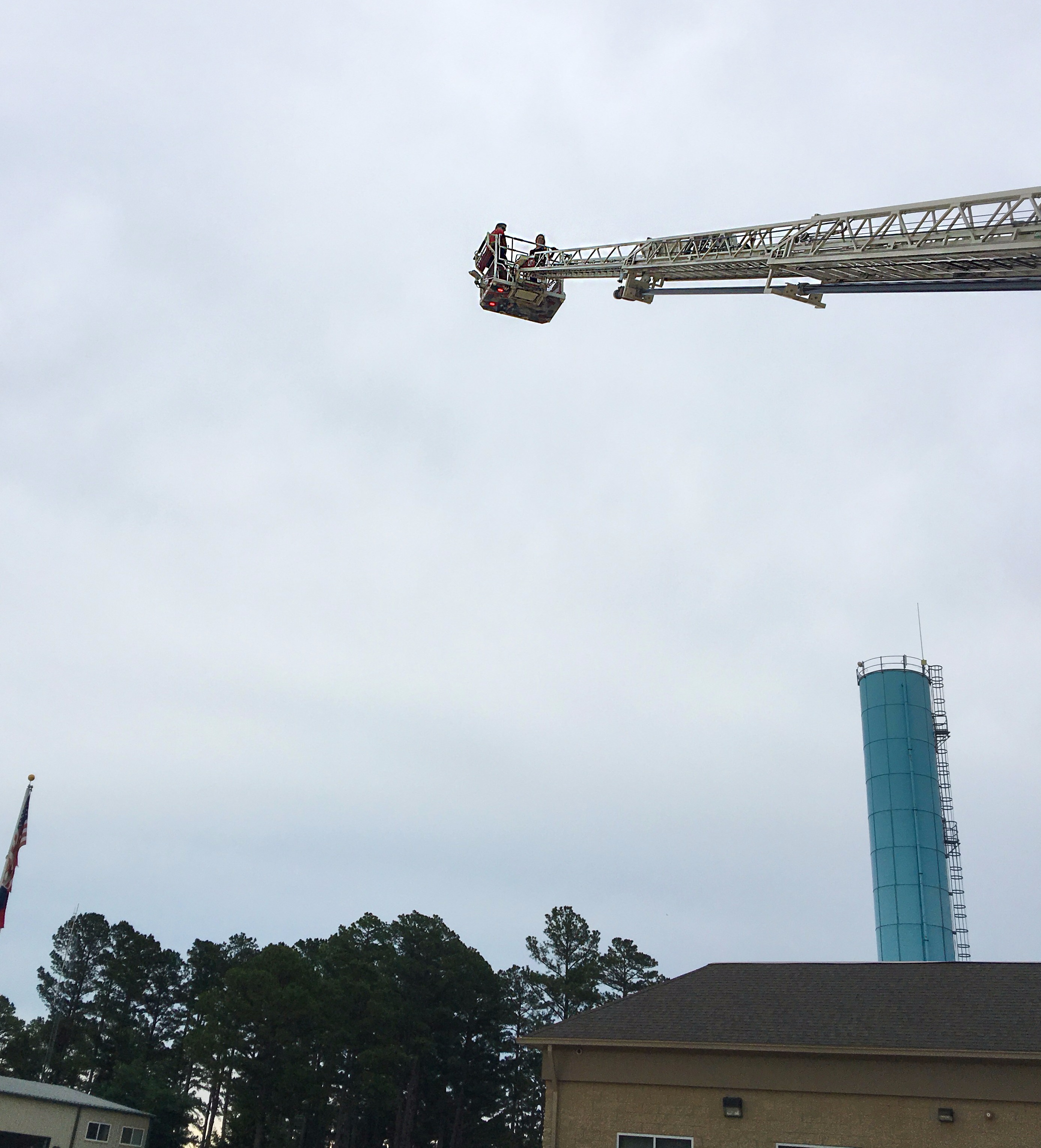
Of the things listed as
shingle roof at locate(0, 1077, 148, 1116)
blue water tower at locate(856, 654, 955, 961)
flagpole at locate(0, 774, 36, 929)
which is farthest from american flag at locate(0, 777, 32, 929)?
blue water tower at locate(856, 654, 955, 961)

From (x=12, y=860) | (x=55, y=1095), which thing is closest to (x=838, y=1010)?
(x=12, y=860)

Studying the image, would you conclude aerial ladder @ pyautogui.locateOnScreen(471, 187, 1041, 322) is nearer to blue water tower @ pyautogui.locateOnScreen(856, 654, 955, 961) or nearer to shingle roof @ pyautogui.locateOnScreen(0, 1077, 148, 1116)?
A: blue water tower @ pyautogui.locateOnScreen(856, 654, 955, 961)

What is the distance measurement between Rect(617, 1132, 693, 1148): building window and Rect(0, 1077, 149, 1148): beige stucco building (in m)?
31.7

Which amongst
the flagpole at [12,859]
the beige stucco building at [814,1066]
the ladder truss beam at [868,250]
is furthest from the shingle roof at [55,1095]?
the ladder truss beam at [868,250]

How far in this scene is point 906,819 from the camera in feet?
164

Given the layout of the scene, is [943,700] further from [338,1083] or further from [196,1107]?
[196,1107]

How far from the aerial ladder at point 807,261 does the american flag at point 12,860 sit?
20334mm

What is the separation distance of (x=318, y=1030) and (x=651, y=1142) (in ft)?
123

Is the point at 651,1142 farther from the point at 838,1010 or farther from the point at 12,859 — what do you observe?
the point at 12,859

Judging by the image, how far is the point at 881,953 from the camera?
4916 centimetres

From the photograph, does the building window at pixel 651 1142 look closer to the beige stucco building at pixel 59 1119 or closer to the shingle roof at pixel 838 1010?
the shingle roof at pixel 838 1010

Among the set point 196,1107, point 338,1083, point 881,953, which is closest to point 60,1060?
point 196,1107

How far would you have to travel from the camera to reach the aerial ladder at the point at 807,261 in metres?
18.1

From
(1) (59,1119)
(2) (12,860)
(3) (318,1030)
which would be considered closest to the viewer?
(2) (12,860)
